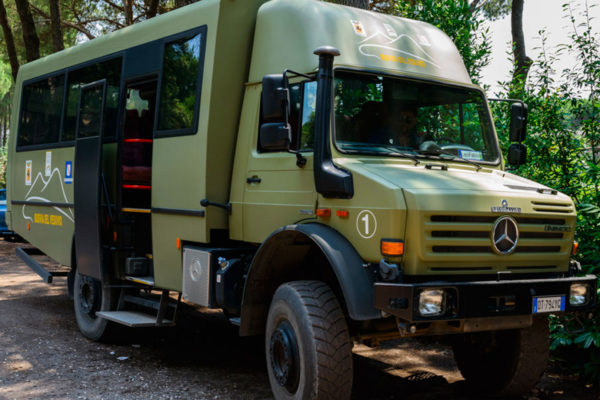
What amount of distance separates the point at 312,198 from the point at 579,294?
6.72 feet

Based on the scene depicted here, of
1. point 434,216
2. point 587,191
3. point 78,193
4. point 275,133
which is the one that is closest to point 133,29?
point 78,193

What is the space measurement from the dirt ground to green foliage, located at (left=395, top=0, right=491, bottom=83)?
3536 mm

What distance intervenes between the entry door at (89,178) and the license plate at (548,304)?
14.7ft

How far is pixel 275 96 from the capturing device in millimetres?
4613

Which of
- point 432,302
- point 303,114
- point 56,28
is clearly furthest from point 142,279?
point 56,28

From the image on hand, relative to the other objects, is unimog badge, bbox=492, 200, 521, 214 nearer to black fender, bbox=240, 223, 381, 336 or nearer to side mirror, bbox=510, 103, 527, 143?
black fender, bbox=240, 223, 381, 336

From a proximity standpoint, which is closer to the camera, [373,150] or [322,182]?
[322,182]

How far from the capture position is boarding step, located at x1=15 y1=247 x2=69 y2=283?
8.15 meters

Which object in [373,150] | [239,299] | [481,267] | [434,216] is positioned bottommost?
[239,299]

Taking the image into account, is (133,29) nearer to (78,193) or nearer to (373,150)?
(78,193)

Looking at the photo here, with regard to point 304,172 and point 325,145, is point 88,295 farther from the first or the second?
point 325,145

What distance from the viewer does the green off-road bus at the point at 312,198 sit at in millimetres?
4383

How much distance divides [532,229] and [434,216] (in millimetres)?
840

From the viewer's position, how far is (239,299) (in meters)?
5.59
